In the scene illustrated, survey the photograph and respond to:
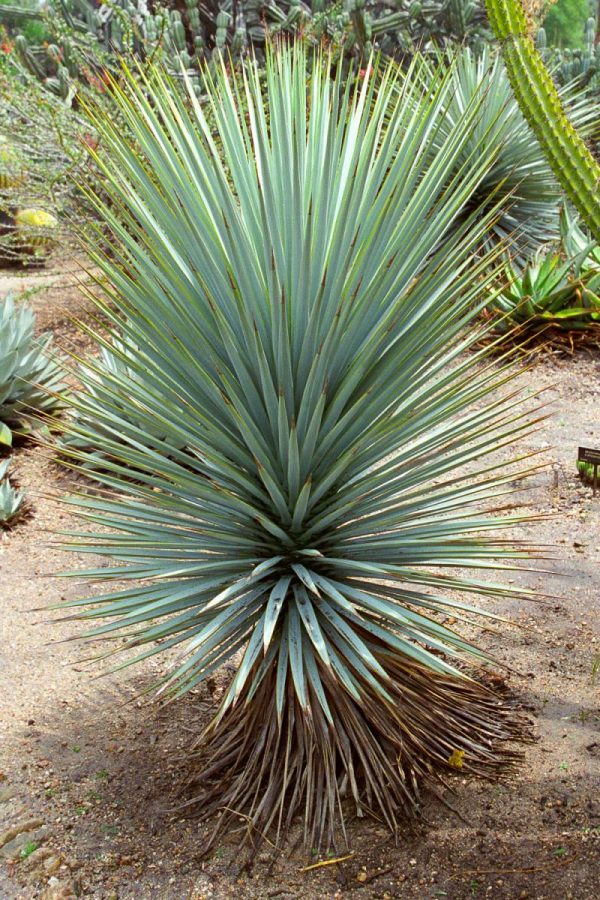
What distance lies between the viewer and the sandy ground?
8.07 feet

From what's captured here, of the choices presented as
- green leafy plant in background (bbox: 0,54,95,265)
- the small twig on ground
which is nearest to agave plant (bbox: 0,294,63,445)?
green leafy plant in background (bbox: 0,54,95,265)

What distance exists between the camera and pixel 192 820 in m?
2.72

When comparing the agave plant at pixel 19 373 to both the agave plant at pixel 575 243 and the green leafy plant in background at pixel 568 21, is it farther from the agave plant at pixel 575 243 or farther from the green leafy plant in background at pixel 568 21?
the green leafy plant in background at pixel 568 21

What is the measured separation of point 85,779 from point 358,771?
94 centimetres

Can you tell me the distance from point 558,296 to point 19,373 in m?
3.95

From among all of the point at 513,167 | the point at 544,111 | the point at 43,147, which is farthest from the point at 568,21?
the point at 544,111

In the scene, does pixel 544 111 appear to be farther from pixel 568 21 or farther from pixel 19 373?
pixel 568 21

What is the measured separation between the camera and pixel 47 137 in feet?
26.6

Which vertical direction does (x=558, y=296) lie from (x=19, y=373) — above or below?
above

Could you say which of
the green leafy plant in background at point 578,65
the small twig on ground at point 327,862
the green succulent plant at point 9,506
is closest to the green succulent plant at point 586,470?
the small twig on ground at point 327,862

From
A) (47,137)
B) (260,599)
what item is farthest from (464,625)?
(47,137)

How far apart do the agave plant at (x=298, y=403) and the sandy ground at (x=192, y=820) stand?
159 mm

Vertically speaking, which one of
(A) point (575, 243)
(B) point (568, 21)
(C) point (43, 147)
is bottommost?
(A) point (575, 243)

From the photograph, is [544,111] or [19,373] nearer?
[544,111]
